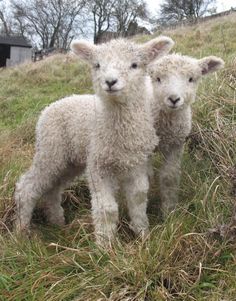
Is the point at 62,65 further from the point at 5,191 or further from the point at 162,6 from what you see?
the point at 162,6

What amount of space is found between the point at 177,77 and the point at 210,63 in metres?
0.42

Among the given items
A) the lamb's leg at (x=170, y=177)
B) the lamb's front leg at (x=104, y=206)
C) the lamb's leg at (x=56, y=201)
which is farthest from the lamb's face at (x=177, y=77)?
the lamb's leg at (x=56, y=201)

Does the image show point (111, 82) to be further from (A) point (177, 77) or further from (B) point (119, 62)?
(A) point (177, 77)

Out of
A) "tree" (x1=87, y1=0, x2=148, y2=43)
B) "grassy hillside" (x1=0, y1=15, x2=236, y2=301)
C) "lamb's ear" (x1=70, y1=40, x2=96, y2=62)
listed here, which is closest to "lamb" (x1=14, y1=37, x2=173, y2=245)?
"lamb's ear" (x1=70, y1=40, x2=96, y2=62)

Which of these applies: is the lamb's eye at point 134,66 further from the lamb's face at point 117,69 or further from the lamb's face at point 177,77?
the lamb's face at point 177,77

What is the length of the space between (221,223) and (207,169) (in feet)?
2.98

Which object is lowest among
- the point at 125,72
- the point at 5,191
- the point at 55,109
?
the point at 5,191

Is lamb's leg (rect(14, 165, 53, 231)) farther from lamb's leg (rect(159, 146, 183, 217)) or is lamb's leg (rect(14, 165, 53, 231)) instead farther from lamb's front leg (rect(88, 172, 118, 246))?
lamb's leg (rect(159, 146, 183, 217))

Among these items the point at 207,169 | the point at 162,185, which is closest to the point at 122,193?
the point at 162,185

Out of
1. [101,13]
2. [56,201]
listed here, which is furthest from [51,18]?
[56,201]

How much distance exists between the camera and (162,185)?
467cm

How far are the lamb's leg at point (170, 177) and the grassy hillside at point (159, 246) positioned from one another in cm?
10

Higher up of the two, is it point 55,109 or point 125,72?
point 125,72

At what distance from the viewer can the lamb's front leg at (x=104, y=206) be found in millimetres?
4133
